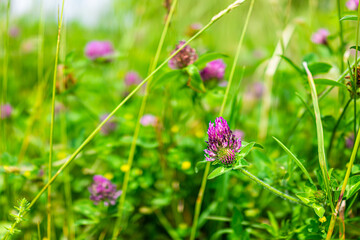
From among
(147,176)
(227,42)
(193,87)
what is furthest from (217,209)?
(227,42)

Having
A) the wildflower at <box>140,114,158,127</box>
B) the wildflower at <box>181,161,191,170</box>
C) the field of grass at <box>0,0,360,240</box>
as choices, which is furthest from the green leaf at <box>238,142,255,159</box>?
the wildflower at <box>140,114,158,127</box>

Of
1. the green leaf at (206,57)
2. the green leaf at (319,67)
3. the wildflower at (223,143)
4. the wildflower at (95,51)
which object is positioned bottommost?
the wildflower at (223,143)

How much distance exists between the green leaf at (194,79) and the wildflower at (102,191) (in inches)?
13.5

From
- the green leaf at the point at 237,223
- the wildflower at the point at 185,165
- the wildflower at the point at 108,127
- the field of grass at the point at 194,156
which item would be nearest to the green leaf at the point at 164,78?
the field of grass at the point at 194,156

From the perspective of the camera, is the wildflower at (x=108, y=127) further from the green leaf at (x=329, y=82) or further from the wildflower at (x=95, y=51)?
the green leaf at (x=329, y=82)

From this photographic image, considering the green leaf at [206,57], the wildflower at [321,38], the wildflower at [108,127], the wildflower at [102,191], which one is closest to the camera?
the green leaf at [206,57]

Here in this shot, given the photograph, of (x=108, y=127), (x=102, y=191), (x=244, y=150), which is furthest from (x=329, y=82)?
(x=108, y=127)

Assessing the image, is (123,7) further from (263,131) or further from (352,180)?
(352,180)

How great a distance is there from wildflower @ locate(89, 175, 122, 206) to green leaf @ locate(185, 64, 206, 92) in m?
0.34

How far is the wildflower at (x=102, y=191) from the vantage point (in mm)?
873

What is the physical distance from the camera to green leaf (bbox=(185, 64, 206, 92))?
0.79 meters

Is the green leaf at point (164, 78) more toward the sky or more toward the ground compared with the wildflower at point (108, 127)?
more toward the ground

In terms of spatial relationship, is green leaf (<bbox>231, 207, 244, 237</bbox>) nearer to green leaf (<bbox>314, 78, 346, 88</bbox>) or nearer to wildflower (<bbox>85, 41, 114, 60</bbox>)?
green leaf (<bbox>314, 78, 346, 88</bbox>)

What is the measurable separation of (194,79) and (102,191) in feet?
1.25
